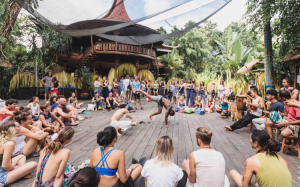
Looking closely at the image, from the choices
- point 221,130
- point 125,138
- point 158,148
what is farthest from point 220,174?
point 221,130

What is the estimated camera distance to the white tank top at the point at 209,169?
5.17 ft

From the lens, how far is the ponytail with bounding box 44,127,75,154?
1632 millimetres

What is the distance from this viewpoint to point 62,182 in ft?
5.51

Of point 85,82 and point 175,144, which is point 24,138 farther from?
point 85,82

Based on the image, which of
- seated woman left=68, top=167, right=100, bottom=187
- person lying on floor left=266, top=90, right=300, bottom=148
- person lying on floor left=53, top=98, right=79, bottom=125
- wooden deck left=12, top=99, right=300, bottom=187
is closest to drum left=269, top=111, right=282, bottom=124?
person lying on floor left=266, top=90, right=300, bottom=148

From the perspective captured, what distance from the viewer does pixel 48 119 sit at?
402cm

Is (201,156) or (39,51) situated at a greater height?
(39,51)

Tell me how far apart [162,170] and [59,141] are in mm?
1175

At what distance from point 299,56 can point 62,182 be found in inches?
334

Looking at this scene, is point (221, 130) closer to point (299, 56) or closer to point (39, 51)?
point (299, 56)

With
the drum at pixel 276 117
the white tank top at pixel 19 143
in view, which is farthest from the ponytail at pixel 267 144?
the white tank top at pixel 19 143

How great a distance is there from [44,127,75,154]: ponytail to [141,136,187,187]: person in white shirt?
95 centimetres

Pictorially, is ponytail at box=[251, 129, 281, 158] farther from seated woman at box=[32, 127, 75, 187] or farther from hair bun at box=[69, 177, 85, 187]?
seated woman at box=[32, 127, 75, 187]

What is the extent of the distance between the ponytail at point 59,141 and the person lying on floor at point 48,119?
2483 mm
